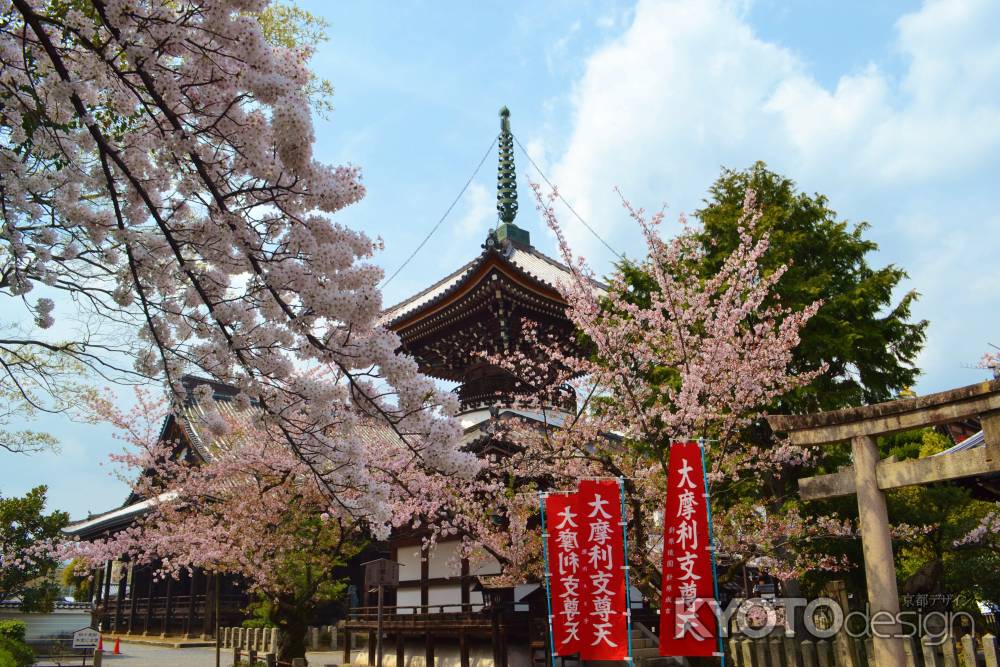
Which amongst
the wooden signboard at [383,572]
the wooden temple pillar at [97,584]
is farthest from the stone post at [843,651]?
the wooden temple pillar at [97,584]

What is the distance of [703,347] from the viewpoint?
1077 centimetres

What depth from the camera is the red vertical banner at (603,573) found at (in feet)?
28.7

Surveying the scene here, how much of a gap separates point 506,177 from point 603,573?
17.4 m

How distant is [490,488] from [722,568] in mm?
4300

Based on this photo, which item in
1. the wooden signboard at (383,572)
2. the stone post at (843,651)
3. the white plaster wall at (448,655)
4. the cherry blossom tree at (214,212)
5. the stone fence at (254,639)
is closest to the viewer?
the cherry blossom tree at (214,212)

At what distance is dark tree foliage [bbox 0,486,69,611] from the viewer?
25.1m

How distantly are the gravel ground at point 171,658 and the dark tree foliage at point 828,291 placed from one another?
45.6ft

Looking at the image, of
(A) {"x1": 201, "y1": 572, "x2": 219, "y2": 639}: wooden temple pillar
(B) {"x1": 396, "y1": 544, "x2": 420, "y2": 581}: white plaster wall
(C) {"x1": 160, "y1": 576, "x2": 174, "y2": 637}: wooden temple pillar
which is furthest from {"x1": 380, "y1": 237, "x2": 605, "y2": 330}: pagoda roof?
(C) {"x1": 160, "y1": 576, "x2": 174, "y2": 637}: wooden temple pillar

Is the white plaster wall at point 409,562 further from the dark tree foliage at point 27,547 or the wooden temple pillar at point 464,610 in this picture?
the dark tree foliage at point 27,547

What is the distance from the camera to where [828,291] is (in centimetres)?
1423

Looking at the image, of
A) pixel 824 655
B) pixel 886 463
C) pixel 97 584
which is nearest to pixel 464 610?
pixel 824 655

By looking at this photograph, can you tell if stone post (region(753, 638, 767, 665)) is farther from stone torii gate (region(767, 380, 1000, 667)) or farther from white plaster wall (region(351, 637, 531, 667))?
white plaster wall (region(351, 637, 531, 667))

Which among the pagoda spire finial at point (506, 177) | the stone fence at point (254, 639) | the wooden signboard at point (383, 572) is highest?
the pagoda spire finial at point (506, 177)

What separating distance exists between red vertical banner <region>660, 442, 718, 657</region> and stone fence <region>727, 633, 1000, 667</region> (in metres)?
0.93
